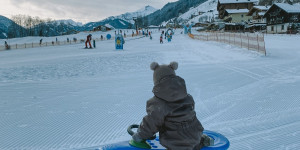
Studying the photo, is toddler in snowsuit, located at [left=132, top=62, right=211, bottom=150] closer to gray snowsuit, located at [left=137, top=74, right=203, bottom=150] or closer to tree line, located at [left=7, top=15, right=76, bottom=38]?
gray snowsuit, located at [left=137, top=74, right=203, bottom=150]

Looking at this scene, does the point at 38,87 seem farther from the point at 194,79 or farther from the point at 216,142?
the point at 216,142

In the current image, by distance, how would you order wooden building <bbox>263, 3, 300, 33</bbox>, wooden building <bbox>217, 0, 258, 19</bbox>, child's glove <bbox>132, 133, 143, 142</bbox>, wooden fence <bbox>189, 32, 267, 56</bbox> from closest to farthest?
child's glove <bbox>132, 133, 143, 142</bbox> < wooden fence <bbox>189, 32, 267, 56</bbox> < wooden building <bbox>263, 3, 300, 33</bbox> < wooden building <bbox>217, 0, 258, 19</bbox>

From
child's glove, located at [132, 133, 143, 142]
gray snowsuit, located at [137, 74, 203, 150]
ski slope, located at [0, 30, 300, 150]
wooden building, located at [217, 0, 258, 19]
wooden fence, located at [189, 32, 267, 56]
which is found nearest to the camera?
gray snowsuit, located at [137, 74, 203, 150]

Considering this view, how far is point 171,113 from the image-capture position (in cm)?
218

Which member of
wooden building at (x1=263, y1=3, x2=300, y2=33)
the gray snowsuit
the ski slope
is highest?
wooden building at (x1=263, y1=3, x2=300, y2=33)

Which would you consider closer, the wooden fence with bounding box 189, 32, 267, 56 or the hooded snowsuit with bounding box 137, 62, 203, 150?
the hooded snowsuit with bounding box 137, 62, 203, 150

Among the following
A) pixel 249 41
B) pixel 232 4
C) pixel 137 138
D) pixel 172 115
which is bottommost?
pixel 137 138

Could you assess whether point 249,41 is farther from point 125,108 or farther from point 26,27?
point 26,27

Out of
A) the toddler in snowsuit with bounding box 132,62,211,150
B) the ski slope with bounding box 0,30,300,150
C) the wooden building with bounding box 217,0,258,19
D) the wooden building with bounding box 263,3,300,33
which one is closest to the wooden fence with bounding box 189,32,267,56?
the ski slope with bounding box 0,30,300,150

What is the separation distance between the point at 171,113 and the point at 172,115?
25mm

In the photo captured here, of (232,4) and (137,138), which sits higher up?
(232,4)

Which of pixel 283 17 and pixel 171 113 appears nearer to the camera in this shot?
pixel 171 113

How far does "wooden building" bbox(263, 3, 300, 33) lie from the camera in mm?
45406

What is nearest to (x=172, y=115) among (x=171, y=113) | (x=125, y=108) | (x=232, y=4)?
(x=171, y=113)
